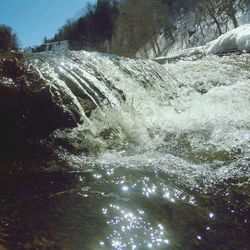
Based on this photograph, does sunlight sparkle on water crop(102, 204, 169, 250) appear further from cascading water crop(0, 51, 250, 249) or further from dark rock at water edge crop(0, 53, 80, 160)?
dark rock at water edge crop(0, 53, 80, 160)

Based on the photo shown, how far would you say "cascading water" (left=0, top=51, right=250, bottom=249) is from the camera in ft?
8.59

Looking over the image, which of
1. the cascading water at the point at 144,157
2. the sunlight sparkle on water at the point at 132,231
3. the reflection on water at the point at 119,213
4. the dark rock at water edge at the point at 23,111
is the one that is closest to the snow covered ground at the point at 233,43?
the cascading water at the point at 144,157

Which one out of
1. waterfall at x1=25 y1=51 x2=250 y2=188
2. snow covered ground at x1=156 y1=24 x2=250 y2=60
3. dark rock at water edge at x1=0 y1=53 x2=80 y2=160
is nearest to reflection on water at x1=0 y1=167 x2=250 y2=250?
waterfall at x1=25 y1=51 x2=250 y2=188

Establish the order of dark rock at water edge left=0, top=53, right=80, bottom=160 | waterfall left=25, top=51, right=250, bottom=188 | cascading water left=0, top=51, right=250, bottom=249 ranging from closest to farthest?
cascading water left=0, top=51, right=250, bottom=249, waterfall left=25, top=51, right=250, bottom=188, dark rock at water edge left=0, top=53, right=80, bottom=160

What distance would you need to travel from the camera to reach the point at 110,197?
310cm

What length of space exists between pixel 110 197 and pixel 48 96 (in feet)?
6.39

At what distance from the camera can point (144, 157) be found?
4078 mm

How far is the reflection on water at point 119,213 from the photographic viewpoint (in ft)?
8.11

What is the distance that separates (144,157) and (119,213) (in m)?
1.31

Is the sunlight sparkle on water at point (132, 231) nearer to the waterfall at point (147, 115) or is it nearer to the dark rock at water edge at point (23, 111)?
the waterfall at point (147, 115)

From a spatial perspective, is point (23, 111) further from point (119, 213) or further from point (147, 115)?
point (119, 213)

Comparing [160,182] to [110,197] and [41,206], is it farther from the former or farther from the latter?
[41,206]

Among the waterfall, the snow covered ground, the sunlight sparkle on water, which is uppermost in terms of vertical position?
the snow covered ground

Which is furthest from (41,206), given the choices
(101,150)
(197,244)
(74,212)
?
(101,150)
